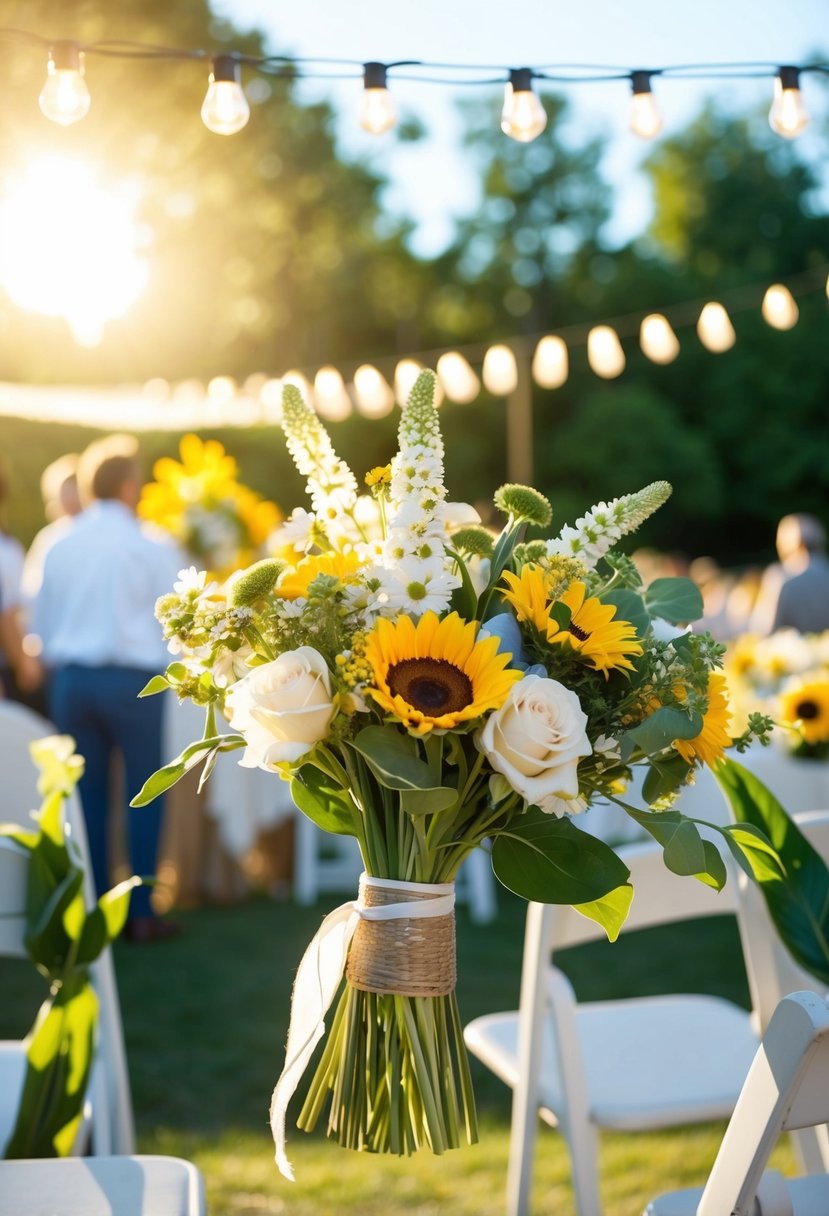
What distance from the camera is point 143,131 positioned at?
525 inches

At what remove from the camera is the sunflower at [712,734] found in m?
1.19

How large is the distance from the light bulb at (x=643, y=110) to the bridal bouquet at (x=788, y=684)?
4.36 feet

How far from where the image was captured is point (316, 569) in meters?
1.18

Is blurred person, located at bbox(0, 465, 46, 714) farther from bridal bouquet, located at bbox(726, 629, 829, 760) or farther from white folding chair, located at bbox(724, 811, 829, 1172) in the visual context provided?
white folding chair, located at bbox(724, 811, 829, 1172)

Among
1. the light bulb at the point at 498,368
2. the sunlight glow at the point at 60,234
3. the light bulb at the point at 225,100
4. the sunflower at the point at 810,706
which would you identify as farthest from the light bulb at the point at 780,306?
the sunlight glow at the point at 60,234

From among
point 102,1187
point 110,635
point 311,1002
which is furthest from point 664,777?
point 110,635

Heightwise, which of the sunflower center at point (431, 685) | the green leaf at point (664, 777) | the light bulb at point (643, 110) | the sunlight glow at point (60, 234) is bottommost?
the green leaf at point (664, 777)

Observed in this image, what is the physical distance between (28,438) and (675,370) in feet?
73.5

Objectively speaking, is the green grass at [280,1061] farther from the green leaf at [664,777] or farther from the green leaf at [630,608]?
the green leaf at [630,608]

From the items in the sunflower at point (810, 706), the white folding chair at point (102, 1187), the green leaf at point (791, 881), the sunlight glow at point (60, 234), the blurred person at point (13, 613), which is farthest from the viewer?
the sunlight glow at point (60, 234)

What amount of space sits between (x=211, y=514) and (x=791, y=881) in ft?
13.2

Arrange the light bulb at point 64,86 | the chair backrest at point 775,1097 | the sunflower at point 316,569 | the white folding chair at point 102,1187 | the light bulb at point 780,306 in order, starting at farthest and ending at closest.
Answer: the light bulb at point 780,306
the light bulb at point 64,86
the white folding chair at point 102,1187
the sunflower at point 316,569
the chair backrest at point 775,1097

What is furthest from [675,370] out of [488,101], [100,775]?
[100,775]

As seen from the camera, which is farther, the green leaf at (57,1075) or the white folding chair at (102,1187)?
the green leaf at (57,1075)
